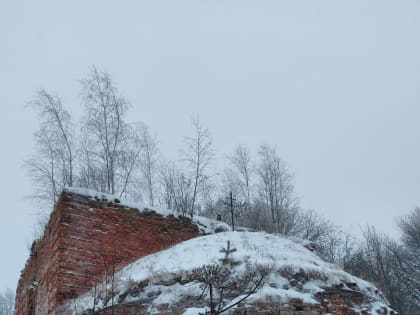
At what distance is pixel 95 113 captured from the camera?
11.6 m

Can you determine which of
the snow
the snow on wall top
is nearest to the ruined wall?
the snow on wall top

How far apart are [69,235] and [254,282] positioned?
387 cm

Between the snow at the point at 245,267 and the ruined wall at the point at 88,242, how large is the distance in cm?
72

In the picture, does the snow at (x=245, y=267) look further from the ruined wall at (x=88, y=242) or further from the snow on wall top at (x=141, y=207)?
the snow on wall top at (x=141, y=207)

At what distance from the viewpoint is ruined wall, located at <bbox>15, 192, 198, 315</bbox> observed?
7.76 metres

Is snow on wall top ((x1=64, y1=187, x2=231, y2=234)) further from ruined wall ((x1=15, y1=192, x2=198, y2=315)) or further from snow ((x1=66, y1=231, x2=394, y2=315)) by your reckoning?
snow ((x1=66, y1=231, x2=394, y2=315))

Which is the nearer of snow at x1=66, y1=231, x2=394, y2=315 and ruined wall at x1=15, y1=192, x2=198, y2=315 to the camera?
snow at x1=66, y1=231, x2=394, y2=315

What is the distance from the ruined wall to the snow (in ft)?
2.37

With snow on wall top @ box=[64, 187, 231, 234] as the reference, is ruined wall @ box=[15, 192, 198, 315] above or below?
below

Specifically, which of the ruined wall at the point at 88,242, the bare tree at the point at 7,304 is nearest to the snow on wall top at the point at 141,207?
the ruined wall at the point at 88,242

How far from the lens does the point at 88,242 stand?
8242 mm

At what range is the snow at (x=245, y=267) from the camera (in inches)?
230

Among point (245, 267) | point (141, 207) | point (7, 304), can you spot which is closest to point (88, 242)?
point (141, 207)

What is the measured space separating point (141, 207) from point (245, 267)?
372 centimetres
